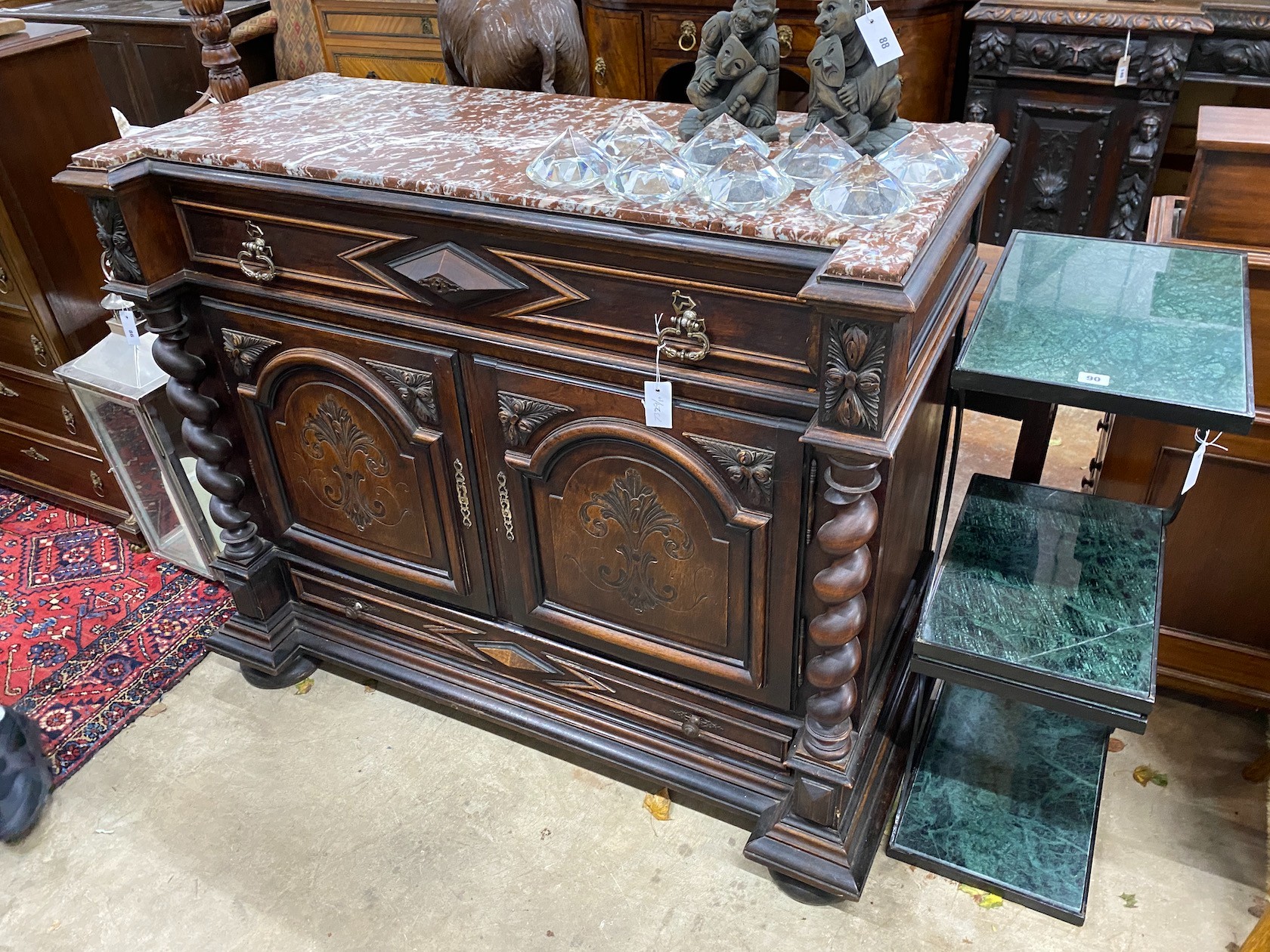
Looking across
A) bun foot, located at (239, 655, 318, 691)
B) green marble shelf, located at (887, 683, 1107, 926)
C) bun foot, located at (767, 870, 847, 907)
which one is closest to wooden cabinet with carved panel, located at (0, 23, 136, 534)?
bun foot, located at (239, 655, 318, 691)

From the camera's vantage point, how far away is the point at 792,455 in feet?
5.07

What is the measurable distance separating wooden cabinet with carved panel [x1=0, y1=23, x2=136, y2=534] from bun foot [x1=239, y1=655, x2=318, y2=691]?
Answer: 776 mm

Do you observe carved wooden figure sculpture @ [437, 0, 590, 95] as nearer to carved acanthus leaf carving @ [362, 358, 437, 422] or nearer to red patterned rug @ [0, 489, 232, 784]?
carved acanthus leaf carving @ [362, 358, 437, 422]

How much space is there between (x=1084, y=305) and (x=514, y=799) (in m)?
1.53

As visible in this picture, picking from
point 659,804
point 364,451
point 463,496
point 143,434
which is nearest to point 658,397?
point 463,496

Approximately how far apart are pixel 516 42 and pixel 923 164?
4.19 ft

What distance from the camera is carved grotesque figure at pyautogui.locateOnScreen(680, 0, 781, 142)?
5.16 feet

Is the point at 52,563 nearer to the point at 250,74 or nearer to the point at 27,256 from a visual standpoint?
the point at 27,256

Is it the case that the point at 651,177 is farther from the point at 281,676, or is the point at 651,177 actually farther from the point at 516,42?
the point at 281,676

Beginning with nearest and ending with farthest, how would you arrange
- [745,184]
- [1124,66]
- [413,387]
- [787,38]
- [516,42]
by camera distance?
1. [745,184]
2. [413,387]
3. [516,42]
4. [1124,66]
5. [787,38]

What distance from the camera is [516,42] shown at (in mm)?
2418

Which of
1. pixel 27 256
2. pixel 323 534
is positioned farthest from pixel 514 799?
pixel 27 256

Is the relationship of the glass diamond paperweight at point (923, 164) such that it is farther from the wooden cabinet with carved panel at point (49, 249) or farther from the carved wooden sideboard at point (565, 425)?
the wooden cabinet with carved panel at point (49, 249)

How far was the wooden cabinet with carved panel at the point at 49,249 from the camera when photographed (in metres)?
2.47
